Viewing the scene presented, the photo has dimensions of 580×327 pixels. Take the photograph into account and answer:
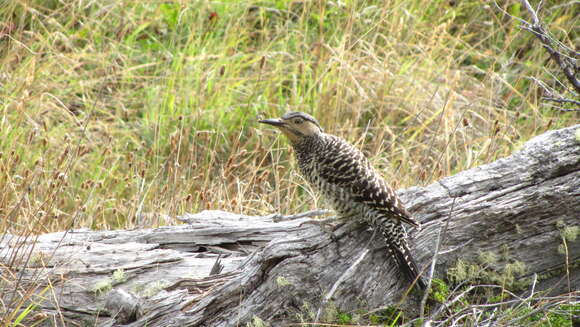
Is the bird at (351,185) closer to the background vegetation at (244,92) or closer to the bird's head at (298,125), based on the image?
the bird's head at (298,125)

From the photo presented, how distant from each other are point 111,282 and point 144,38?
4.45 metres

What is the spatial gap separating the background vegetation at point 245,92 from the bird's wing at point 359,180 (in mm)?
1413

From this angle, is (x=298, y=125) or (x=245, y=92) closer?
(x=298, y=125)

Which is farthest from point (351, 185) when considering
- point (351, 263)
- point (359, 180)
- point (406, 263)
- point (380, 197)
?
point (406, 263)

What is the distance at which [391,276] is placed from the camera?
13.5 ft

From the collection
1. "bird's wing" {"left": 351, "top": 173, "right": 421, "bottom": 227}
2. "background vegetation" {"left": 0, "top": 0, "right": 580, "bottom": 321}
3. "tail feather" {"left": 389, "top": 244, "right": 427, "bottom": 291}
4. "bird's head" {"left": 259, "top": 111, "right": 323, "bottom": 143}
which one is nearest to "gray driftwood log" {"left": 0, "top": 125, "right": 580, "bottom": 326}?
"tail feather" {"left": 389, "top": 244, "right": 427, "bottom": 291}

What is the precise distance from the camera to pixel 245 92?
7285 millimetres

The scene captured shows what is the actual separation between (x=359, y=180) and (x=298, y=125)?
2.12 feet

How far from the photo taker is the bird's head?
4586 millimetres

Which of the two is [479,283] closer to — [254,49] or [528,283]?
[528,283]

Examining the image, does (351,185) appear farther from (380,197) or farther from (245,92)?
(245,92)

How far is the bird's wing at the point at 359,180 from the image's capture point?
404 cm

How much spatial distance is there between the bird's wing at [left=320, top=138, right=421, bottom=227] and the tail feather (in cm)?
17

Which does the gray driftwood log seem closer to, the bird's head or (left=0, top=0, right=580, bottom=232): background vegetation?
the bird's head
